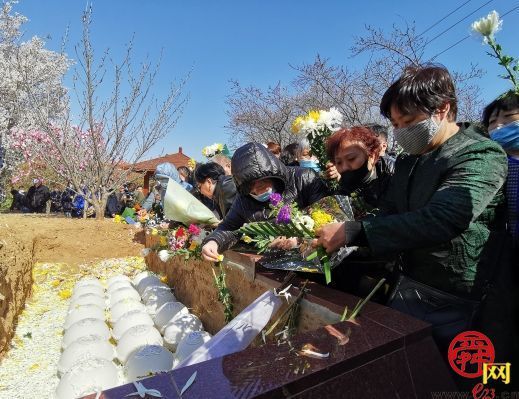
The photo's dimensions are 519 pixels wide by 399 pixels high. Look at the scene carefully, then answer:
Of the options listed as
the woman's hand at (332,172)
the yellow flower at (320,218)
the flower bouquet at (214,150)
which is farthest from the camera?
the flower bouquet at (214,150)

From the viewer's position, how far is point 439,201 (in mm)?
1330

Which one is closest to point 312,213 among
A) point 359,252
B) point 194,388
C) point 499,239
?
point 359,252

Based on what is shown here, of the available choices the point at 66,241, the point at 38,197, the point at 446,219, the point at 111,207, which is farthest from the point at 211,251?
the point at 38,197

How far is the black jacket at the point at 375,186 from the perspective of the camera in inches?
87.4

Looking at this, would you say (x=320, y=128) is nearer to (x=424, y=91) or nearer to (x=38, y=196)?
(x=424, y=91)

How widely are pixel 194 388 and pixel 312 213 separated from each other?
954 mm

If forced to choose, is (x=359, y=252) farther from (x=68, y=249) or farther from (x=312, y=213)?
(x=68, y=249)

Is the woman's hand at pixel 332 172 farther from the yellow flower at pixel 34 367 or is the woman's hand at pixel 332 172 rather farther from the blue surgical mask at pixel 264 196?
the yellow flower at pixel 34 367

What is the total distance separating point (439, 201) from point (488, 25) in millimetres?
950

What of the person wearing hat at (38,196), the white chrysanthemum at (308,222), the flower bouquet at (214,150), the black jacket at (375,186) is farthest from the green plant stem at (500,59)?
the person wearing hat at (38,196)

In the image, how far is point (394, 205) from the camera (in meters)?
1.79

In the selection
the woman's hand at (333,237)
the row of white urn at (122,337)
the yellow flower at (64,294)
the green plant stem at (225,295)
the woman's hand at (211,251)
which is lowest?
the row of white urn at (122,337)

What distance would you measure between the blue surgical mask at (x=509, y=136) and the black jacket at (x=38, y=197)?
→ 18409mm

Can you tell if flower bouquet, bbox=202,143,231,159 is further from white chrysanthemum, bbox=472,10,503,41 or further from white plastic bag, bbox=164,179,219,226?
white chrysanthemum, bbox=472,10,503,41
